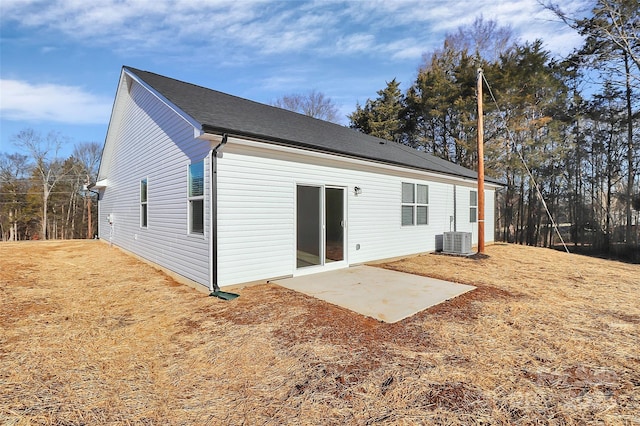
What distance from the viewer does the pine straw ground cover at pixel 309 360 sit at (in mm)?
2008

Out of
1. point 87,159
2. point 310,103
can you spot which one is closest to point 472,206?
point 310,103

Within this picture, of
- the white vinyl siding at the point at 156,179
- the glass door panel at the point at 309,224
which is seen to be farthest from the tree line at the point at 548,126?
the white vinyl siding at the point at 156,179

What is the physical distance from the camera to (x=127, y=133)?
31.5 feet

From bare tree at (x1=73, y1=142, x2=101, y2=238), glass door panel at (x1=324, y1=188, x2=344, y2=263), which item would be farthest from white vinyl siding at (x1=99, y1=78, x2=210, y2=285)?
bare tree at (x1=73, y1=142, x2=101, y2=238)

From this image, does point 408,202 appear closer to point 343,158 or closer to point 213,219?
point 343,158

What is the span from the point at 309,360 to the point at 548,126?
19.6 metres

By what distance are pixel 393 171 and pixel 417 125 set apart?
15517 millimetres

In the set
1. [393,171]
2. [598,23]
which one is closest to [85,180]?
[393,171]

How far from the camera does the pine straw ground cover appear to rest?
6.59ft

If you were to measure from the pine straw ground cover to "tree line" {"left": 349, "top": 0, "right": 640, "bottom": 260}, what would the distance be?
1321cm

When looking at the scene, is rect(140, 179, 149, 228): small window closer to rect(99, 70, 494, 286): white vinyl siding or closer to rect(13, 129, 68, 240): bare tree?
rect(99, 70, 494, 286): white vinyl siding

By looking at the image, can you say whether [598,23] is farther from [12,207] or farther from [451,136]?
[12,207]

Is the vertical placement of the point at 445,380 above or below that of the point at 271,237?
below

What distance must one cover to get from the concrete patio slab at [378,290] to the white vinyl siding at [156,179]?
6.43ft
